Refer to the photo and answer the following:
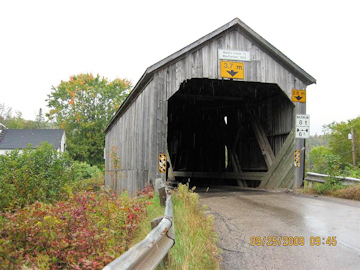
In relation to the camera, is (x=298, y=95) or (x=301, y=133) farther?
(x=298, y=95)

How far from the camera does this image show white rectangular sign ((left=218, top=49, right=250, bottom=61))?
11.9 meters

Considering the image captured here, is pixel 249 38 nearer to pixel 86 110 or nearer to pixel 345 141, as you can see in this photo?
pixel 86 110

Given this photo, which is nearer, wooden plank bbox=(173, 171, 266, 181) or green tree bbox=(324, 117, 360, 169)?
wooden plank bbox=(173, 171, 266, 181)

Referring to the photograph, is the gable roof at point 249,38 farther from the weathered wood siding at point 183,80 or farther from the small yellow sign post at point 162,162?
the small yellow sign post at point 162,162

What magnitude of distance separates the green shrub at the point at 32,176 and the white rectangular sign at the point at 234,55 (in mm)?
5787

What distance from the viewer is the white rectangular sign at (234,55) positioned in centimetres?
1194

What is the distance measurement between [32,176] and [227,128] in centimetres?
1060

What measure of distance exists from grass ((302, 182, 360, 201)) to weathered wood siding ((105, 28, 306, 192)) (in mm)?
2515

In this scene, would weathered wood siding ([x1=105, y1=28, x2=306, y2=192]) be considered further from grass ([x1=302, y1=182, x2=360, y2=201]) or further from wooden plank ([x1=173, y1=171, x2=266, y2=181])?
grass ([x1=302, y1=182, x2=360, y2=201])

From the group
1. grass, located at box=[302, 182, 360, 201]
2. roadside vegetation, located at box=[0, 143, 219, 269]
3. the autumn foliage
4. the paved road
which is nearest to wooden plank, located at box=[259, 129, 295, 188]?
grass, located at box=[302, 182, 360, 201]

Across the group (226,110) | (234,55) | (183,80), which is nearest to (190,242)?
(183,80)

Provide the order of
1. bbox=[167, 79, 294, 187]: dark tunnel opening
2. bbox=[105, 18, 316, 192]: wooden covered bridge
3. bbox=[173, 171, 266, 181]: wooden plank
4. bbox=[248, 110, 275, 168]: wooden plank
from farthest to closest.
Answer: bbox=[173, 171, 266, 181]: wooden plank < bbox=[167, 79, 294, 187]: dark tunnel opening < bbox=[248, 110, 275, 168]: wooden plank < bbox=[105, 18, 316, 192]: wooden covered bridge

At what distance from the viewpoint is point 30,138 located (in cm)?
4453

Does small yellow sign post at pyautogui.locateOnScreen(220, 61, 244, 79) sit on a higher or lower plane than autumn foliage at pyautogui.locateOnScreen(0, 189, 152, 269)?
higher
